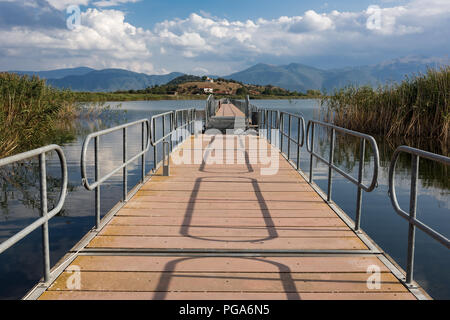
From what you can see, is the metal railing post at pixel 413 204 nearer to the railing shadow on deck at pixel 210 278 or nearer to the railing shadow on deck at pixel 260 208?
the railing shadow on deck at pixel 210 278

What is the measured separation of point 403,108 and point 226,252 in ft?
47.0

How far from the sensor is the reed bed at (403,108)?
48.4 ft

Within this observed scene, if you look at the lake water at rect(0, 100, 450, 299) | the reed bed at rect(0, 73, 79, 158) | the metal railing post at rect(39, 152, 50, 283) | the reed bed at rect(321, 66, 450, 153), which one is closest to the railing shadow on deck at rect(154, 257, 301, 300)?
the metal railing post at rect(39, 152, 50, 283)

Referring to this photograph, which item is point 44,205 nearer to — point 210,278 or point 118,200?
point 210,278

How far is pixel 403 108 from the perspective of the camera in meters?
16.0

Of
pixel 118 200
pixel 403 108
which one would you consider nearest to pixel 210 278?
pixel 118 200

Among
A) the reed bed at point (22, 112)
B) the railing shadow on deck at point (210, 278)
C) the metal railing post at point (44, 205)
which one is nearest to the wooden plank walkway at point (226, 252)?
the railing shadow on deck at point (210, 278)

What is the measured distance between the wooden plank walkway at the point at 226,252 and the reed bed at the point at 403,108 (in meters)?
10.9

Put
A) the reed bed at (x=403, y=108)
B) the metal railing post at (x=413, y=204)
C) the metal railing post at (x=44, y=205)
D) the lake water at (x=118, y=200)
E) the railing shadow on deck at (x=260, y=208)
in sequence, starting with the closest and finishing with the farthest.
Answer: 1. the metal railing post at (x=44, y=205)
2. the metal railing post at (x=413, y=204)
3. the railing shadow on deck at (x=260, y=208)
4. the lake water at (x=118, y=200)
5. the reed bed at (x=403, y=108)

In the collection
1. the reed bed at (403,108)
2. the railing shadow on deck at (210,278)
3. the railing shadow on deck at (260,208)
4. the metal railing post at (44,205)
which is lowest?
the railing shadow on deck at (210,278)

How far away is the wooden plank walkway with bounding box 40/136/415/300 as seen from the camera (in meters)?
2.96

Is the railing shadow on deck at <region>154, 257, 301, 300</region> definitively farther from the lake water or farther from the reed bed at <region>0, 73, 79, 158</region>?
the reed bed at <region>0, 73, 79, 158</region>

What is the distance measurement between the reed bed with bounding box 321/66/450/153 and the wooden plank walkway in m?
10.9
